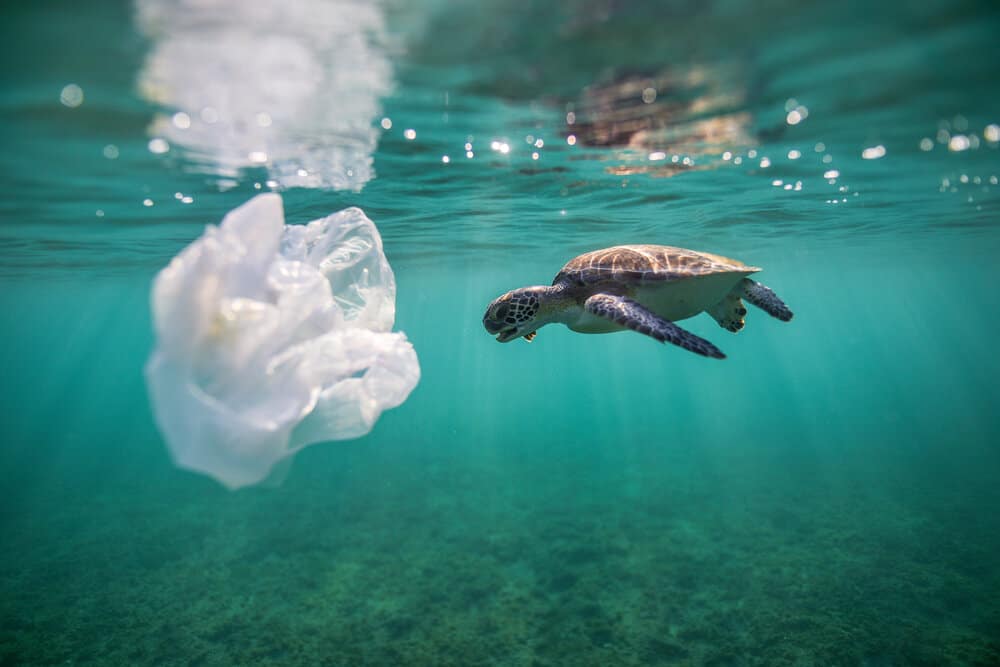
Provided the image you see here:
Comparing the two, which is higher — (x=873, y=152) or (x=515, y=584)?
(x=873, y=152)

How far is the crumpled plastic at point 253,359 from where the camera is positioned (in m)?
2.61

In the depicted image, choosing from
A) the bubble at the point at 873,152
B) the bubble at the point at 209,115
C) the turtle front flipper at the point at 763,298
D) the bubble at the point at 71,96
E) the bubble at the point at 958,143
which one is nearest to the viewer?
the bubble at the point at 71,96

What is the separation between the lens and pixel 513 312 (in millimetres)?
5887

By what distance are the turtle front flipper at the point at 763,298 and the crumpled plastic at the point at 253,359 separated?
4.98m

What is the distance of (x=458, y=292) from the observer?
49.0 metres

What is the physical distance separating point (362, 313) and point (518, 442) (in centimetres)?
2596

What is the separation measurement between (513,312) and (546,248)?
17.7 m

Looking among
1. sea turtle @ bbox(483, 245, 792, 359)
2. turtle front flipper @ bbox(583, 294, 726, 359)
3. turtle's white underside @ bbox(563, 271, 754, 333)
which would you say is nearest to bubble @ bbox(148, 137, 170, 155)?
sea turtle @ bbox(483, 245, 792, 359)

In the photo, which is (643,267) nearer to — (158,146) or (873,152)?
(158,146)

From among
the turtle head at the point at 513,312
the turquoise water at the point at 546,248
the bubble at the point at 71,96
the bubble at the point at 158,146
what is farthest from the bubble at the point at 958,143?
the bubble at the point at 71,96

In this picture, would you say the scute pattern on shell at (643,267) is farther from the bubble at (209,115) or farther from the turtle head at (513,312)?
the bubble at (209,115)

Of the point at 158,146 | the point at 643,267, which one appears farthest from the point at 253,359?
the point at 158,146

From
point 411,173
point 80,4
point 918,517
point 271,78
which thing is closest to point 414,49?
point 271,78

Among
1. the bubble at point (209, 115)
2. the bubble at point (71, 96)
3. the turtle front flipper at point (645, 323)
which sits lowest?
the turtle front flipper at point (645, 323)
